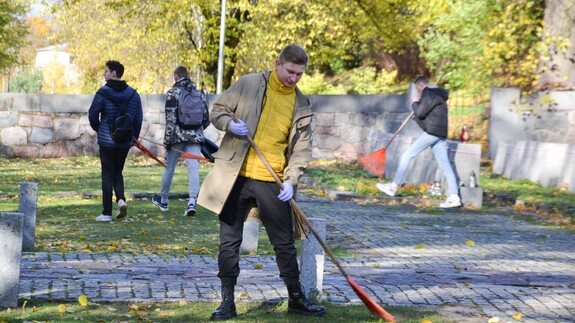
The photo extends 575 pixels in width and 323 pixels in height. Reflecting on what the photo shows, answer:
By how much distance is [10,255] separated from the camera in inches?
240

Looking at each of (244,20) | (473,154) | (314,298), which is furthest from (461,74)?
(314,298)

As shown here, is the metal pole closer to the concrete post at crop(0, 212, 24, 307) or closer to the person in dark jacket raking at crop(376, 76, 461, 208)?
the person in dark jacket raking at crop(376, 76, 461, 208)

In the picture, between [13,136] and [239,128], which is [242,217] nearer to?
[239,128]

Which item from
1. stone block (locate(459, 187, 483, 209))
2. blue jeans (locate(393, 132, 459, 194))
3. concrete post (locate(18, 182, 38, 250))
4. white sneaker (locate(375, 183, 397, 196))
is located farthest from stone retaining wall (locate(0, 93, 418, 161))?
concrete post (locate(18, 182, 38, 250))

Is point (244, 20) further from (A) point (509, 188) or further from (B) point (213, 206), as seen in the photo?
(B) point (213, 206)

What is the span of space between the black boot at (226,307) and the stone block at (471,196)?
949 centimetres

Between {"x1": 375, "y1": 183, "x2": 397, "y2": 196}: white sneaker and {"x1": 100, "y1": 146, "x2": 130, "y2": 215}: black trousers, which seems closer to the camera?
{"x1": 100, "y1": 146, "x2": 130, "y2": 215}: black trousers

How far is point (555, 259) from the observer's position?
9.59 m

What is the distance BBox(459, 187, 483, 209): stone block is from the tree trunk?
7330 mm

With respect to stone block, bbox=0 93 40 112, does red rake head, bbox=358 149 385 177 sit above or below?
below

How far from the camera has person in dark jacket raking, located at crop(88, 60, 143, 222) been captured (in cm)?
1121

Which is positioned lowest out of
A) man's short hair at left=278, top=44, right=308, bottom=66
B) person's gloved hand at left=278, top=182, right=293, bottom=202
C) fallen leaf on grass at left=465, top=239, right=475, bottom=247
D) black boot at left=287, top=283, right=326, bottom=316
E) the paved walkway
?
fallen leaf on grass at left=465, top=239, right=475, bottom=247

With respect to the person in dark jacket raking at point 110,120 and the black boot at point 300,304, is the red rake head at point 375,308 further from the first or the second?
the person in dark jacket raking at point 110,120

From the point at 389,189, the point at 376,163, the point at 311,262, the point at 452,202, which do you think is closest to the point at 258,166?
the point at 311,262
